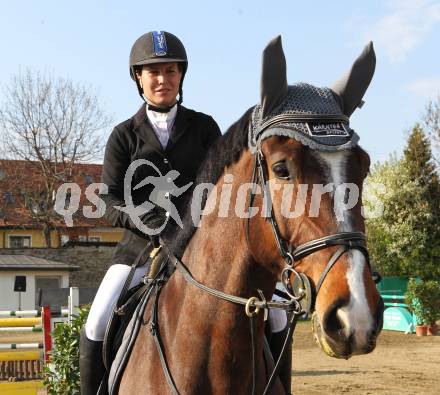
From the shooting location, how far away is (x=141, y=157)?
4.14 meters

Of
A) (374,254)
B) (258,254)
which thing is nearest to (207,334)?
(258,254)

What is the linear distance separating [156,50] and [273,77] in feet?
5.12

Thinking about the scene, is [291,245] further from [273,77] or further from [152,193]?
[152,193]

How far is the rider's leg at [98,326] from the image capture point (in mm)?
3975

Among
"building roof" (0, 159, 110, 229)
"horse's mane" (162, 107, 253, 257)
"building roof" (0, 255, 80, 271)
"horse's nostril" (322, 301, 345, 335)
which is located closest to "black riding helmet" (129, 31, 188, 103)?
"horse's mane" (162, 107, 253, 257)

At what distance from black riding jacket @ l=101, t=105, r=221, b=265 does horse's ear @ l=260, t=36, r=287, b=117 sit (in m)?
1.29

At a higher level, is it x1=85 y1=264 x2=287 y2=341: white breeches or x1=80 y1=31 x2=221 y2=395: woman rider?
x1=80 y1=31 x2=221 y2=395: woman rider

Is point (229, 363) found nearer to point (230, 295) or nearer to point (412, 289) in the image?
point (230, 295)

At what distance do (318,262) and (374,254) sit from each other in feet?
130

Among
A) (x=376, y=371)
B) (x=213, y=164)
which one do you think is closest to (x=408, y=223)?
(x=376, y=371)

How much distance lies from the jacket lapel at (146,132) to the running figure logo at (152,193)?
119 mm

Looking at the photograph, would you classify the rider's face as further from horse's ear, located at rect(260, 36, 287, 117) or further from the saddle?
horse's ear, located at rect(260, 36, 287, 117)

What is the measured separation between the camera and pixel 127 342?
12.3 feet

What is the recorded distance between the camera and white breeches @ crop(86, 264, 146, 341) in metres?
3.97
